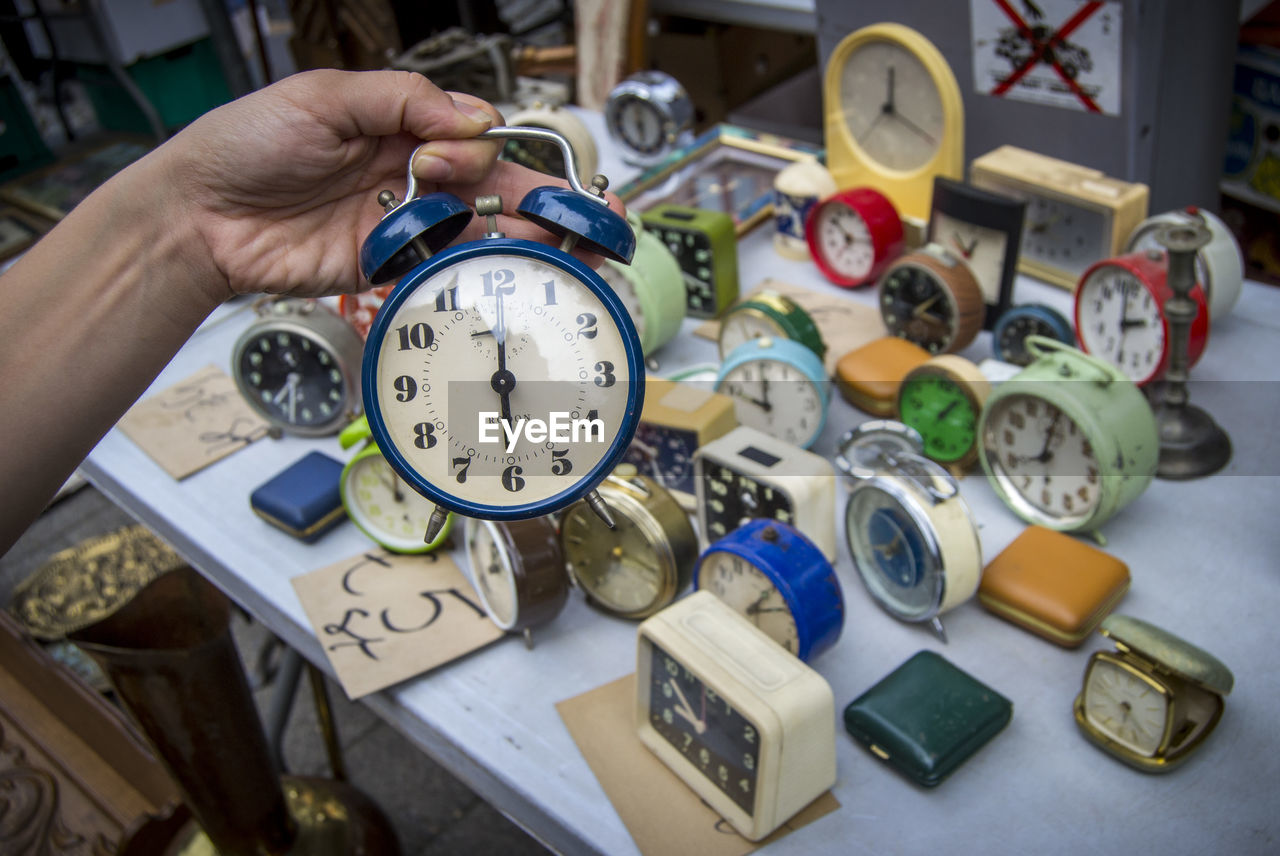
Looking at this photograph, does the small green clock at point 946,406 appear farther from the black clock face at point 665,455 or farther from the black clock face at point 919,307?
the black clock face at point 665,455

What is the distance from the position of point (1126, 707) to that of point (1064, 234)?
135 centimetres

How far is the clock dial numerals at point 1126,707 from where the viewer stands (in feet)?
5.22

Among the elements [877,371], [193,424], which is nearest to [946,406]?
[877,371]

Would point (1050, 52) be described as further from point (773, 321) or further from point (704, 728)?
point (704, 728)

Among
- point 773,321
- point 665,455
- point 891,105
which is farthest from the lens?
point 891,105

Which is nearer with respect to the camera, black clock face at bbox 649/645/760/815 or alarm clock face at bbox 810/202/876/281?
black clock face at bbox 649/645/760/815

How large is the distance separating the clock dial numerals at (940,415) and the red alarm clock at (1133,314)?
39 centimetres

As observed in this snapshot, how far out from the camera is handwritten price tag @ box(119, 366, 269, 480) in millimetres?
2555

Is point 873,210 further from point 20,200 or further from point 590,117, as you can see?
point 20,200

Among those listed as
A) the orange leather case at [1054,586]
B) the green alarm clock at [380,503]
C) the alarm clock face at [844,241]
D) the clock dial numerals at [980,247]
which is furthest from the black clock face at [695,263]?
the orange leather case at [1054,586]

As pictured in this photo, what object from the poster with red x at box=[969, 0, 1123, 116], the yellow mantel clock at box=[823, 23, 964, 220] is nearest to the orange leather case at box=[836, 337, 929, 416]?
the yellow mantel clock at box=[823, 23, 964, 220]

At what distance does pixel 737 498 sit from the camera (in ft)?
6.59

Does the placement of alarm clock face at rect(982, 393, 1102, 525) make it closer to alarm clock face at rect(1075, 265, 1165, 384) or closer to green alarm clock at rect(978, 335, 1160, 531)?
green alarm clock at rect(978, 335, 1160, 531)

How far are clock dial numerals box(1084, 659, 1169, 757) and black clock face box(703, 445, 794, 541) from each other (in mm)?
576
